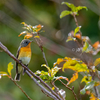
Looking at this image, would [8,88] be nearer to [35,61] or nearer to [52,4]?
[35,61]

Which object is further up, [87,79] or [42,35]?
[42,35]

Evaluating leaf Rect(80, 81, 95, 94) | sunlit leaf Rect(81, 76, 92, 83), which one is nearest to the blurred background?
sunlit leaf Rect(81, 76, 92, 83)

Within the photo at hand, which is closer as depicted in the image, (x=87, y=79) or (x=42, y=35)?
(x=87, y=79)

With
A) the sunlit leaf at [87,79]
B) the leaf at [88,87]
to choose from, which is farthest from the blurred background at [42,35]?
the leaf at [88,87]

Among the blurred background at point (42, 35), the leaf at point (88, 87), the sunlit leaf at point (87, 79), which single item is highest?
the blurred background at point (42, 35)

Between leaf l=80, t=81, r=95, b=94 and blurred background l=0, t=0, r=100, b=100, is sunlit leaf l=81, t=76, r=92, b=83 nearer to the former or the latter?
leaf l=80, t=81, r=95, b=94

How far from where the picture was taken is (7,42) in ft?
22.4

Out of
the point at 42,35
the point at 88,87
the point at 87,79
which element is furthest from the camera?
the point at 42,35

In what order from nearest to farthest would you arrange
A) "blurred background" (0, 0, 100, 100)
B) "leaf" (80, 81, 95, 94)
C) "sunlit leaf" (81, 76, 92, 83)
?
"leaf" (80, 81, 95, 94) < "sunlit leaf" (81, 76, 92, 83) < "blurred background" (0, 0, 100, 100)

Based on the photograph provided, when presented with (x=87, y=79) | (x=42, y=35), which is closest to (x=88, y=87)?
(x=87, y=79)

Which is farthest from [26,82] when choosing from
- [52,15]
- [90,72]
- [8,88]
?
[90,72]

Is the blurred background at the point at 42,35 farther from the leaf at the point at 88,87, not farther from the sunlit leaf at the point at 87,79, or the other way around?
the leaf at the point at 88,87

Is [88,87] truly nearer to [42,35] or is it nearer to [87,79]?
[87,79]

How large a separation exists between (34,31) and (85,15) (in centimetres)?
460
